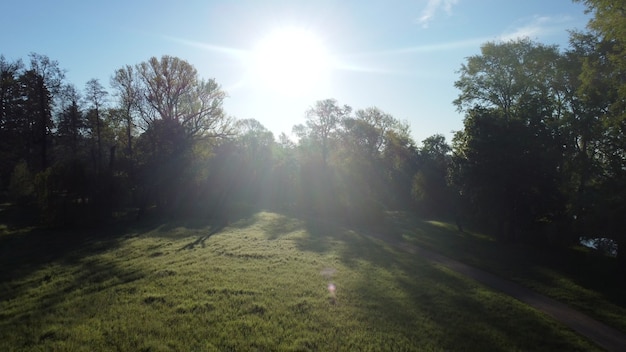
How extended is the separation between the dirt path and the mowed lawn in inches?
26.3

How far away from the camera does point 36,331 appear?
8.92 m

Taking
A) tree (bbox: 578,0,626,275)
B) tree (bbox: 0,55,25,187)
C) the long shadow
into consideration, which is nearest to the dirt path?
the long shadow

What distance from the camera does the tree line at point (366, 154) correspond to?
1706 cm

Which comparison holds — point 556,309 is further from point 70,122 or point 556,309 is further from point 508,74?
point 70,122

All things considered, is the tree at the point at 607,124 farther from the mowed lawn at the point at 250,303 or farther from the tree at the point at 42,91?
the tree at the point at 42,91

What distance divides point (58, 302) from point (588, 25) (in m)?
22.5

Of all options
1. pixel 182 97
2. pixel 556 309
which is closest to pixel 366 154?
pixel 182 97

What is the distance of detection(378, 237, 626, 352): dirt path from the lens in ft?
31.0

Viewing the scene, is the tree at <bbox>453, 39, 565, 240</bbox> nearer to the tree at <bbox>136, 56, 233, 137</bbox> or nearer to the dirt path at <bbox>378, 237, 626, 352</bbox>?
the dirt path at <bbox>378, 237, 626, 352</bbox>

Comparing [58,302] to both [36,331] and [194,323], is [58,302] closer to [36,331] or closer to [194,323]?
[36,331]

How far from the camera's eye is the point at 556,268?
16.7 m

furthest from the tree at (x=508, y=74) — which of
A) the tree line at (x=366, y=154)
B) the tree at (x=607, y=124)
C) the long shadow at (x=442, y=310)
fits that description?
the long shadow at (x=442, y=310)

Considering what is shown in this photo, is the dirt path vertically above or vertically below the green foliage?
below

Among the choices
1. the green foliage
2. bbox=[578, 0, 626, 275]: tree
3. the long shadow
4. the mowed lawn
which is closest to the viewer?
the mowed lawn
